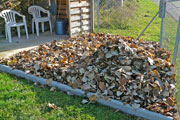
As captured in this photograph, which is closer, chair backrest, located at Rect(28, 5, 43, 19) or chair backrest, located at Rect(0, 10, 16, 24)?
chair backrest, located at Rect(0, 10, 16, 24)

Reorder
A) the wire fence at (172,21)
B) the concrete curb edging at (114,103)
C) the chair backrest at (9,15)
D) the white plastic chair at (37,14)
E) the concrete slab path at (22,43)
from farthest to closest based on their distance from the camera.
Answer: the white plastic chair at (37,14), the chair backrest at (9,15), the concrete slab path at (22,43), the wire fence at (172,21), the concrete curb edging at (114,103)

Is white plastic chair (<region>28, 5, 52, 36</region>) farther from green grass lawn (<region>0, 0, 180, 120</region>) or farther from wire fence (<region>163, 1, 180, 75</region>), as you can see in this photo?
wire fence (<region>163, 1, 180, 75</region>)

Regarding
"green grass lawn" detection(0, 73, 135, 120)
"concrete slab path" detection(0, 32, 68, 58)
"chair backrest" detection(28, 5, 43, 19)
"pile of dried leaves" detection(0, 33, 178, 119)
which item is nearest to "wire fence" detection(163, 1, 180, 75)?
"pile of dried leaves" detection(0, 33, 178, 119)

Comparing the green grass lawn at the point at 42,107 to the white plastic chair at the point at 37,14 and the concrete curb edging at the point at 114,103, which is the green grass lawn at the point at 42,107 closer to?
the concrete curb edging at the point at 114,103

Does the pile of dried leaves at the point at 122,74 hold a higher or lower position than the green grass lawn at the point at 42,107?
higher

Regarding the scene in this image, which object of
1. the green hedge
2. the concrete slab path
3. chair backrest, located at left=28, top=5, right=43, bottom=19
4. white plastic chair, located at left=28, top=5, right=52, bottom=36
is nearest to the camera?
the concrete slab path

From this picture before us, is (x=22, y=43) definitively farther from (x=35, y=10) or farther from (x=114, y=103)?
(x=114, y=103)

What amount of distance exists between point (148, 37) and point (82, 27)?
2.39 m

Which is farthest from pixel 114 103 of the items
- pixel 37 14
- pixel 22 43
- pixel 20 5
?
pixel 20 5

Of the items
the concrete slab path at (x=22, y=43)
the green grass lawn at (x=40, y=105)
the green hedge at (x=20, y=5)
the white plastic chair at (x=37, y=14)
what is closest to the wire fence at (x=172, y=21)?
the green grass lawn at (x=40, y=105)

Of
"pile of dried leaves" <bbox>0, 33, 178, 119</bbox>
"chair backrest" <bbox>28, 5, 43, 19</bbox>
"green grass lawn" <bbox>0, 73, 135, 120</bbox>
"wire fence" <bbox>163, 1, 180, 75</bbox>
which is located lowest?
"green grass lawn" <bbox>0, 73, 135, 120</bbox>

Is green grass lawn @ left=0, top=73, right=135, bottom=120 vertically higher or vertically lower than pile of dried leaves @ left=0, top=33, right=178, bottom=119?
lower

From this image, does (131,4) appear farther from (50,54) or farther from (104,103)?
(104,103)

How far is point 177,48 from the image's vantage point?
3.32m
